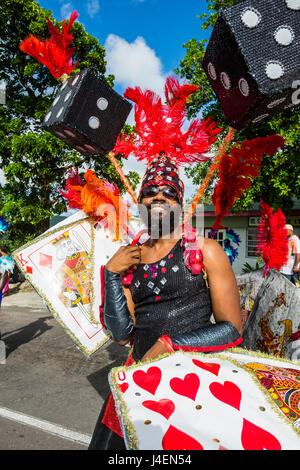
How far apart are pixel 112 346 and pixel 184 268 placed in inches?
167

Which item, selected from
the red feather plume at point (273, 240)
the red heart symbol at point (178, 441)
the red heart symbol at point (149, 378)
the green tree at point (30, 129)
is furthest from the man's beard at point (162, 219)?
the green tree at point (30, 129)

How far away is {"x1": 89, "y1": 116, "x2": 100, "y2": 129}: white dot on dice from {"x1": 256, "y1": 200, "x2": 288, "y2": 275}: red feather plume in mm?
1123

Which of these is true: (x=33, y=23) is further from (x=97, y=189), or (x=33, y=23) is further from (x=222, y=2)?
(x=97, y=189)

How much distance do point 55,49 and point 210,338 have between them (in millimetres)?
1929

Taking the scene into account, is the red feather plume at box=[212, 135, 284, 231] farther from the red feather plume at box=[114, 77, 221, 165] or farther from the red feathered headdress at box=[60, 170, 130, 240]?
the red feathered headdress at box=[60, 170, 130, 240]

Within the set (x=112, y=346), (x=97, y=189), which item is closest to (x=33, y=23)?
(x=112, y=346)

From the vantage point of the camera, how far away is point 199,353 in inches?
53.9

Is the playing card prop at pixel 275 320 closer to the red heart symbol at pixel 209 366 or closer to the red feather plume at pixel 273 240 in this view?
the red feather plume at pixel 273 240

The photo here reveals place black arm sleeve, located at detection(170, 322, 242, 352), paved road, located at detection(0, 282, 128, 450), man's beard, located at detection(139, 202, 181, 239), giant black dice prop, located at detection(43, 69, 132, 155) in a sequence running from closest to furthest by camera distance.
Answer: black arm sleeve, located at detection(170, 322, 242, 352) → man's beard, located at detection(139, 202, 181, 239) → giant black dice prop, located at detection(43, 69, 132, 155) → paved road, located at detection(0, 282, 128, 450)

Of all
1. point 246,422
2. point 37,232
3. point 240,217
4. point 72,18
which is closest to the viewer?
point 246,422

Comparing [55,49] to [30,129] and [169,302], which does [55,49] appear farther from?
[30,129]

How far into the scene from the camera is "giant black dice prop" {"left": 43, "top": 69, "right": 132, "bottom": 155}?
2.04m

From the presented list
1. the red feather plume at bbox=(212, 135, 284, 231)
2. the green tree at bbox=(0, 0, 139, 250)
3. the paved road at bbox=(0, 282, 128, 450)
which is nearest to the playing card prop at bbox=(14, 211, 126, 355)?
the paved road at bbox=(0, 282, 128, 450)

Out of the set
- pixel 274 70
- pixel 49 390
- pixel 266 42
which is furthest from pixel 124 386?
pixel 49 390
